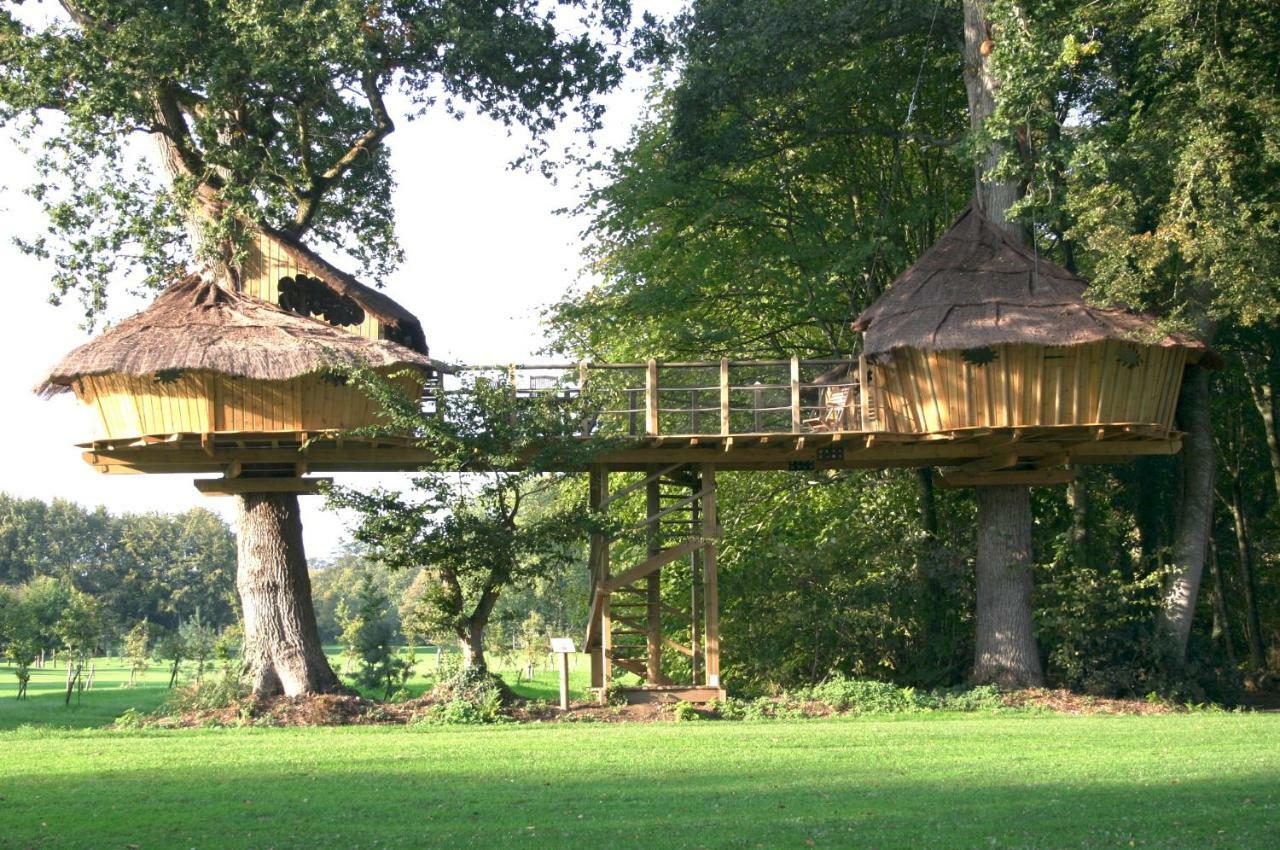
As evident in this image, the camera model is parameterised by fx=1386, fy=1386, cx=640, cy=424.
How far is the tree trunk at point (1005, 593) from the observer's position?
76.9 feet

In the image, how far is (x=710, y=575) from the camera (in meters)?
22.9

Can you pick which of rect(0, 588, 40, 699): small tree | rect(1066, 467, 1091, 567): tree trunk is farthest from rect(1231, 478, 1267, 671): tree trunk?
rect(0, 588, 40, 699): small tree

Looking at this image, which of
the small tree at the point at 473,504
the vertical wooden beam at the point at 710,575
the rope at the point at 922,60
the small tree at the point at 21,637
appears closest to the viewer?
the small tree at the point at 473,504

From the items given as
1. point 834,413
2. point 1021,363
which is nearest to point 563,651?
point 834,413

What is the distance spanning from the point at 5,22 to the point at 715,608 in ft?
48.3

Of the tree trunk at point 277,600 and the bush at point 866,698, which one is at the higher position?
the tree trunk at point 277,600

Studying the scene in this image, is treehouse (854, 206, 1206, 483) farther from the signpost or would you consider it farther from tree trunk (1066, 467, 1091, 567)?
the signpost

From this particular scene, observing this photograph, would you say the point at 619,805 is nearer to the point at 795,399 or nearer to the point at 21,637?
the point at 795,399

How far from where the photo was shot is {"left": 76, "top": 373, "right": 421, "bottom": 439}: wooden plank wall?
804 inches

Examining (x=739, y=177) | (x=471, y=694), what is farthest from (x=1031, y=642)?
(x=739, y=177)

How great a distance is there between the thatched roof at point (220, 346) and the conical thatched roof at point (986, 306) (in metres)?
7.30

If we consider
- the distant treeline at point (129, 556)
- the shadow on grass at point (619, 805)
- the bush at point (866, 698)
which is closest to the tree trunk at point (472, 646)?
the bush at point (866, 698)

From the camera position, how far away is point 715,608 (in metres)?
22.8

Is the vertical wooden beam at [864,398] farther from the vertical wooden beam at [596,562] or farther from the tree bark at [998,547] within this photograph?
the vertical wooden beam at [596,562]
